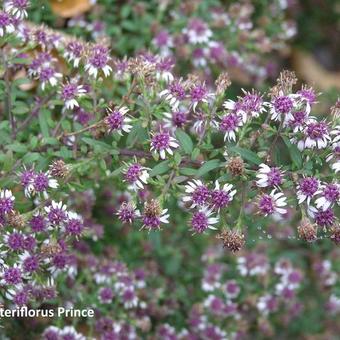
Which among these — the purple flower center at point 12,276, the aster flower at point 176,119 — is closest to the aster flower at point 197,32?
the aster flower at point 176,119

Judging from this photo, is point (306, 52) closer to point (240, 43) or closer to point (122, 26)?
point (240, 43)

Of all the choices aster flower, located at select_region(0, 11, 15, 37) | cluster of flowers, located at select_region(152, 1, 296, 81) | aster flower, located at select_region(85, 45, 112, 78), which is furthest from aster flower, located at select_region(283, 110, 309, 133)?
cluster of flowers, located at select_region(152, 1, 296, 81)

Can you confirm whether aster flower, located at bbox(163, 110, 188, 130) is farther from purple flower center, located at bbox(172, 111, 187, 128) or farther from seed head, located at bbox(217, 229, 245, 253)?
seed head, located at bbox(217, 229, 245, 253)

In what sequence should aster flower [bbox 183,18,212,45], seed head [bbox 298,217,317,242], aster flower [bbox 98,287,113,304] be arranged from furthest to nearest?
aster flower [bbox 183,18,212,45] < aster flower [bbox 98,287,113,304] < seed head [bbox 298,217,317,242]

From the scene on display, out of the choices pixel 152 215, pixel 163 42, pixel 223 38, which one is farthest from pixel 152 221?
pixel 223 38

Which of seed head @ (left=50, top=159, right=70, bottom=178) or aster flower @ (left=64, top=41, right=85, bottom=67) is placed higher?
aster flower @ (left=64, top=41, right=85, bottom=67)

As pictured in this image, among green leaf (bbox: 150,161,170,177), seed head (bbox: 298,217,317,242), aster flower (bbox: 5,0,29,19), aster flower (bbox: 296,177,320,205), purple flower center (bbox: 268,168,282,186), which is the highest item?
aster flower (bbox: 5,0,29,19)

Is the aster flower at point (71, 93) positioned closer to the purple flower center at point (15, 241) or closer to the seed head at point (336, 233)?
→ the purple flower center at point (15, 241)

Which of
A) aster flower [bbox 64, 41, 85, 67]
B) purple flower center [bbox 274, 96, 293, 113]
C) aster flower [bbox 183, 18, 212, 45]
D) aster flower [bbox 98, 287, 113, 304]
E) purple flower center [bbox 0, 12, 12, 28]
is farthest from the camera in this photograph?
aster flower [bbox 183, 18, 212, 45]
